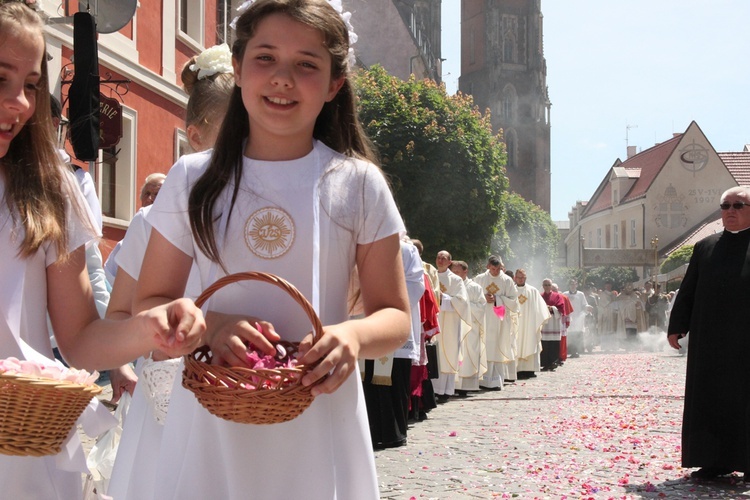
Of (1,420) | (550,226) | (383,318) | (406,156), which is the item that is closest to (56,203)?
(1,420)

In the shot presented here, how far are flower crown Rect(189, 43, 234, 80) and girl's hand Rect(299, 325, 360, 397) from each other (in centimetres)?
207

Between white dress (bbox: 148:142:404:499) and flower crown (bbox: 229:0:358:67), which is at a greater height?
flower crown (bbox: 229:0:358:67)

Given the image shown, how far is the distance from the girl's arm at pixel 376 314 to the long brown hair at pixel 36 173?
60 cm

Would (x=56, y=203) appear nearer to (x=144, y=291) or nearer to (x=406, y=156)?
(x=144, y=291)

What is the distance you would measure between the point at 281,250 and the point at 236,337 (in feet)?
1.00

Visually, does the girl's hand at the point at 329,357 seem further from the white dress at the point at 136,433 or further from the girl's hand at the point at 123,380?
the girl's hand at the point at 123,380

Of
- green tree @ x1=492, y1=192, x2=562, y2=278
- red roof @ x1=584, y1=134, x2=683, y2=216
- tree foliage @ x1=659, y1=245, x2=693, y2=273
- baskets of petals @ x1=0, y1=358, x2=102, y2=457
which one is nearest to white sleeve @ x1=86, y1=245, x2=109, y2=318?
baskets of petals @ x1=0, y1=358, x2=102, y2=457

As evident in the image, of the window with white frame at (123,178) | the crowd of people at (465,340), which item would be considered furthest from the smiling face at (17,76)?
the window with white frame at (123,178)

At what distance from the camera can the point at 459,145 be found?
3406 centimetres

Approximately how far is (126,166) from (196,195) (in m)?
14.7

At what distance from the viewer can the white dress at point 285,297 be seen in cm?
219

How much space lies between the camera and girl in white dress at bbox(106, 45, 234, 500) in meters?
3.02

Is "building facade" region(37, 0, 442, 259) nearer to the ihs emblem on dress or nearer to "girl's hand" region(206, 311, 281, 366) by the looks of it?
the ihs emblem on dress

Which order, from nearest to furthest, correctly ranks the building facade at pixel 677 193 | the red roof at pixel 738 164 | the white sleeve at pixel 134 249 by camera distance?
the white sleeve at pixel 134 249 → the building facade at pixel 677 193 → the red roof at pixel 738 164
